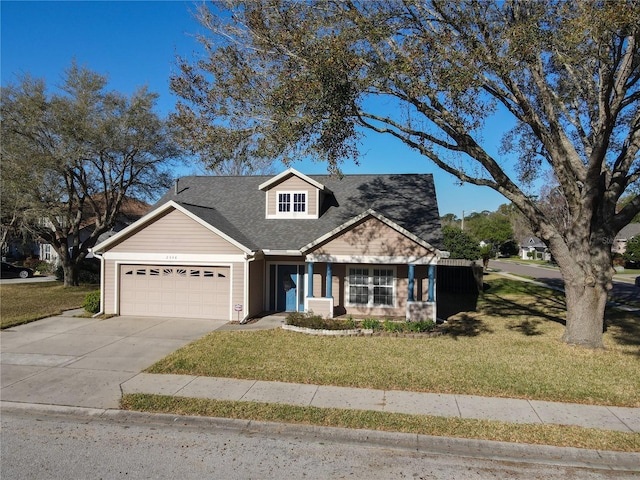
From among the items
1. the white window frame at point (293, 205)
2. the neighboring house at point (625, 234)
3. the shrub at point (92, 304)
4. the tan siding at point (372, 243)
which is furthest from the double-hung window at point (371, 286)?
the neighboring house at point (625, 234)

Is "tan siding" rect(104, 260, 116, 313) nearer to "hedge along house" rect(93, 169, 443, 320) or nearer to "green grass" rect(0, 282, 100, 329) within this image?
"hedge along house" rect(93, 169, 443, 320)

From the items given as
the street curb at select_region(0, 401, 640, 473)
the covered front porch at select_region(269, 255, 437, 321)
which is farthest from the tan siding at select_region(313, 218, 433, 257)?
the street curb at select_region(0, 401, 640, 473)

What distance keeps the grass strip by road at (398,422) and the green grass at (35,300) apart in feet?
33.7

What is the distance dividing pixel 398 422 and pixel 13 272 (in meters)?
35.0

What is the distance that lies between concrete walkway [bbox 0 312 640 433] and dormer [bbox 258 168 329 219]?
7.83 meters

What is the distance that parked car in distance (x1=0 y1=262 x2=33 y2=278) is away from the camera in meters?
31.8

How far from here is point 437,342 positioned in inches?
486

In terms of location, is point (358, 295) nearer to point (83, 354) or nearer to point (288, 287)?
point (288, 287)

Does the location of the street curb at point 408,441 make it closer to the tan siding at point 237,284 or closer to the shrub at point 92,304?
the tan siding at point 237,284

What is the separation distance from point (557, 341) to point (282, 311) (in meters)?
9.61

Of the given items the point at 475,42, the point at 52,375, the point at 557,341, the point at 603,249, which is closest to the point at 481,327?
the point at 557,341

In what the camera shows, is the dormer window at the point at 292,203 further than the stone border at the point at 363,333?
Yes

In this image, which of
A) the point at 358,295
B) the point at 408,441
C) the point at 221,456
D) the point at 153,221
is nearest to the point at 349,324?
the point at 358,295

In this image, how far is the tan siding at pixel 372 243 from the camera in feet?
49.5
